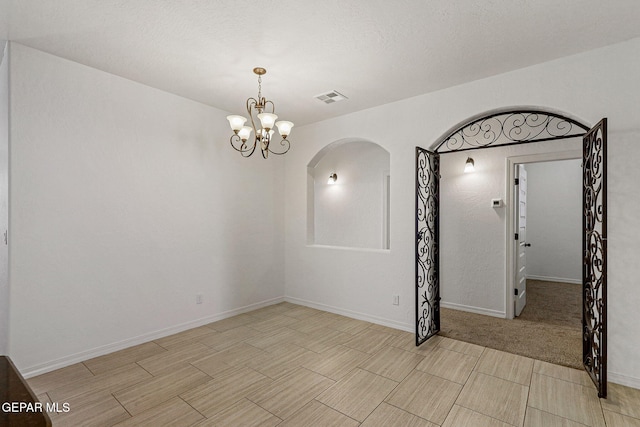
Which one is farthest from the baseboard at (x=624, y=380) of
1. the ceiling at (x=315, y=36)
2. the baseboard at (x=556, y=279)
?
the baseboard at (x=556, y=279)

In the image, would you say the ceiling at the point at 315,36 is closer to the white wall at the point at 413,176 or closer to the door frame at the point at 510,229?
the white wall at the point at 413,176

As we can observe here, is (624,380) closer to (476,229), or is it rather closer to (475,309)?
(475,309)

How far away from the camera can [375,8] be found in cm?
219

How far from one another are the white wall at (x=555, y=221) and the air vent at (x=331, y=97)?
5.33 m

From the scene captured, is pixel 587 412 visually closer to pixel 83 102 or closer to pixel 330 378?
pixel 330 378

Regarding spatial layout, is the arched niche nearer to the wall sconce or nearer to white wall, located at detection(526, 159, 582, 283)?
the wall sconce

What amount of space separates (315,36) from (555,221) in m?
6.62

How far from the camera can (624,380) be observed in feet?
8.34

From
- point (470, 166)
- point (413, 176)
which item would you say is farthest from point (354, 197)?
point (413, 176)

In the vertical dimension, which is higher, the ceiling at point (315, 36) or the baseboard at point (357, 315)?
the ceiling at point (315, 36)

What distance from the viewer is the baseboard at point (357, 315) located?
3793 millimetres

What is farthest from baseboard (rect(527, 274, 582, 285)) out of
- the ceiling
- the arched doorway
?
the ceiling

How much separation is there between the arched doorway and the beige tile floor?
27 cm

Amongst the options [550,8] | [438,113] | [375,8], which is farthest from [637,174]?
[375,8]
